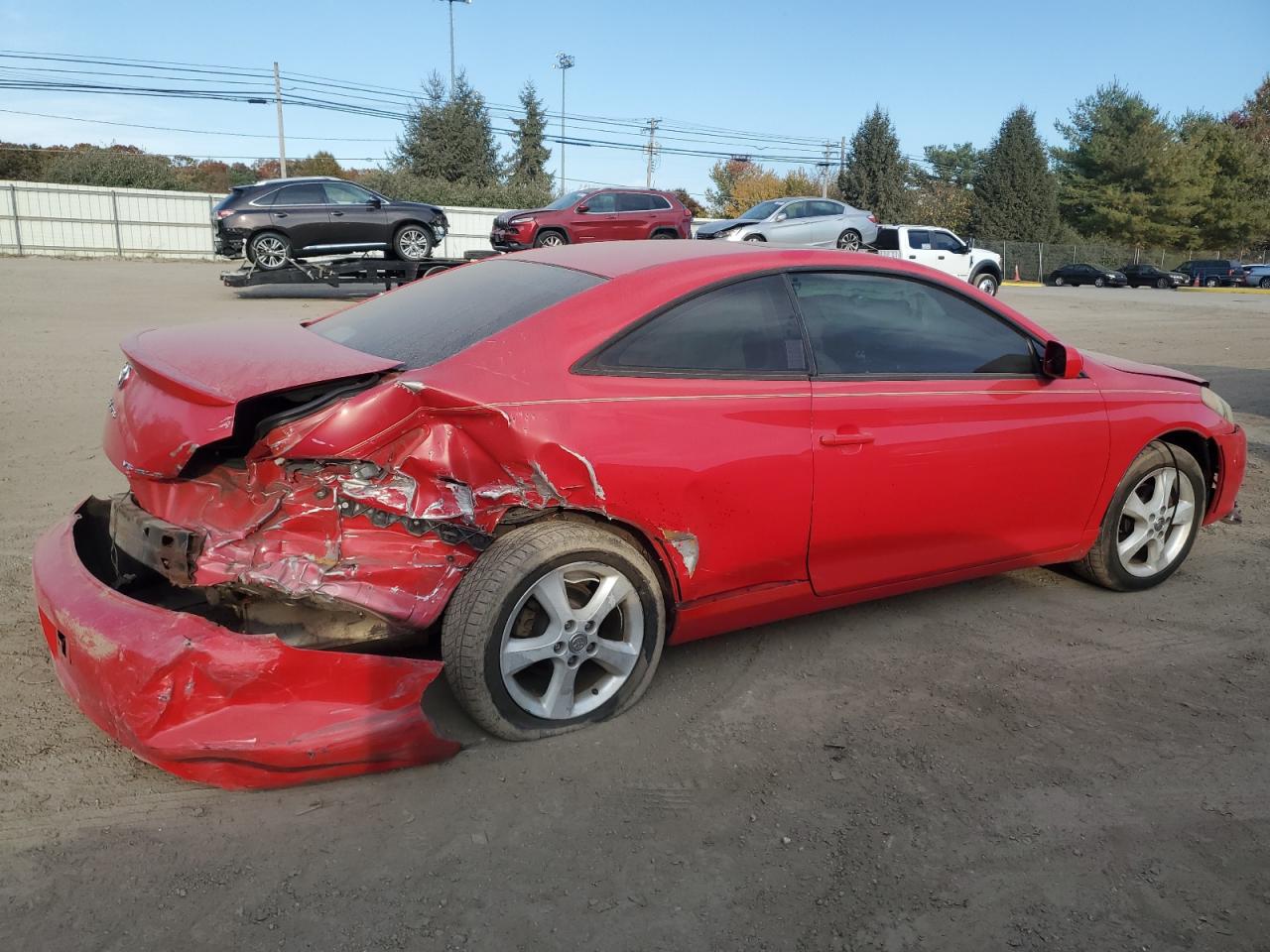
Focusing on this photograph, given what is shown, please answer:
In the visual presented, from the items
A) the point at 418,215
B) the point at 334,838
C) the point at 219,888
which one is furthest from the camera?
the point at 418,215

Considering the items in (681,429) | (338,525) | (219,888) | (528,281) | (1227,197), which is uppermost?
(1227,197)

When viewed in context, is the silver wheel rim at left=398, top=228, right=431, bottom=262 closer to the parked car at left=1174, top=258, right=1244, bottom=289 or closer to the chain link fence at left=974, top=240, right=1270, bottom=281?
the parked car at left=1174, top=258, right=1244, bottom=289

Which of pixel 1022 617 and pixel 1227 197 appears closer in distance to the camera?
pixel 1022 617

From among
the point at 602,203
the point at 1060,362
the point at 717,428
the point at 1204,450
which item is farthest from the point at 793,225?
the point at 717,428

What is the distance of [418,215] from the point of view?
747 inches

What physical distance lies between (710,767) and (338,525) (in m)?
1.34

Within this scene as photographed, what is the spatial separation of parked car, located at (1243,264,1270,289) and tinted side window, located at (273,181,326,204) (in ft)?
142

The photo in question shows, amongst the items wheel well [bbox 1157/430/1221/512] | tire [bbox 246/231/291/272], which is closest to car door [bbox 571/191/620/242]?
tire [bbox 246/231/291/272]

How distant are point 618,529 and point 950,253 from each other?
22.9 metres

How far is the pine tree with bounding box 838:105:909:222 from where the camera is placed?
60625 mm

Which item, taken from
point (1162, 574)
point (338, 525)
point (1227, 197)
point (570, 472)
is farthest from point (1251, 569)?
point (1227, 197)

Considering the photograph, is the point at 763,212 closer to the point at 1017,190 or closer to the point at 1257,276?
the point at 1257,276

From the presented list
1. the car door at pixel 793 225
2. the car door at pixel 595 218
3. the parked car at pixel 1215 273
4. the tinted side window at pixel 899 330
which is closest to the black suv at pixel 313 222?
the car door at pixel 595 218

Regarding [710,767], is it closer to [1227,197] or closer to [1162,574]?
[1162,574]
